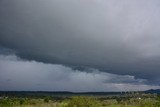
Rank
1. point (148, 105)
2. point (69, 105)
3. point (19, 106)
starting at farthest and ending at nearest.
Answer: point (19, 106)
point (69, 105)
point (148, 105)

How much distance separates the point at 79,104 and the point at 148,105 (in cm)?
3380

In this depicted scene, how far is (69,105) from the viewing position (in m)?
145

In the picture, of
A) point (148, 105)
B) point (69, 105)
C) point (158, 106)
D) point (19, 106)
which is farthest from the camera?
point (19, 106)

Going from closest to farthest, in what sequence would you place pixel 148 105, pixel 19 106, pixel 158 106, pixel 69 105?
pixel 158 106
pixel 148 105
pixel 69 105
pixel 19 106

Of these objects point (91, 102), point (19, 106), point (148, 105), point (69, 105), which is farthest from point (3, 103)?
point (148, 105)

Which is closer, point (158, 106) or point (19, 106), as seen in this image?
point (158, 106)

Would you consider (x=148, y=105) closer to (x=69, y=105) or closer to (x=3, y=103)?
(x=69, y=105)

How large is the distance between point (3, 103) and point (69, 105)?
34836 mm

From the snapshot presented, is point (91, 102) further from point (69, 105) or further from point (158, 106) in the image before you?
point (158, 106)

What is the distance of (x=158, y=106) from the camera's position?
384 ft

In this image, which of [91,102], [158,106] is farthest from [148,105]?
[91,102]

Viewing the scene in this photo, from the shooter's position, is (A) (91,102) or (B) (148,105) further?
(A) (91,102)

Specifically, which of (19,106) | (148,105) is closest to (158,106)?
(148,105)

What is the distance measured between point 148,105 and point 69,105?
37282mm
